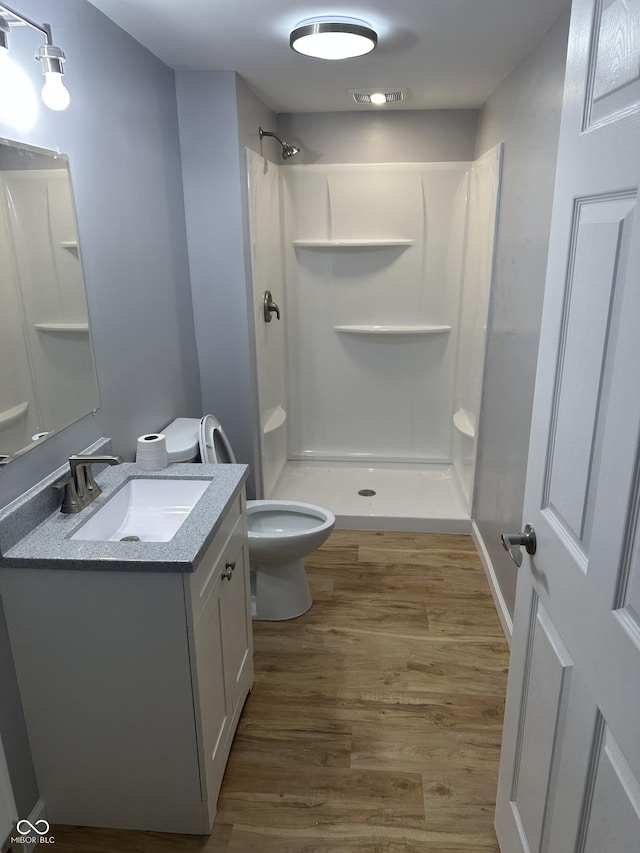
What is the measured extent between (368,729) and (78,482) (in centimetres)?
126

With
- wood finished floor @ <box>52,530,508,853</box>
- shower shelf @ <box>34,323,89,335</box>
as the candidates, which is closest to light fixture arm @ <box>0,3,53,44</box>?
shower shelf @ <box>34,323,89,335</box>

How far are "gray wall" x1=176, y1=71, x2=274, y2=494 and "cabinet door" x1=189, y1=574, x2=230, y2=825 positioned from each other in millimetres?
1418

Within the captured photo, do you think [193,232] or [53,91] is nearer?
[53,91]

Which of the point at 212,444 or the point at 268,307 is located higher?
the point at 268,307

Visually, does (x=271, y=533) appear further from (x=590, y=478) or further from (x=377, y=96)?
(x=377, y=96)

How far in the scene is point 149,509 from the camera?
1920 mm

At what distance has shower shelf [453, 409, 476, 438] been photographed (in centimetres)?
334

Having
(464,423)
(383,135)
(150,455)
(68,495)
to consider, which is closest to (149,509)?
(150,455)

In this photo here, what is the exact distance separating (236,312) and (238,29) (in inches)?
45.6

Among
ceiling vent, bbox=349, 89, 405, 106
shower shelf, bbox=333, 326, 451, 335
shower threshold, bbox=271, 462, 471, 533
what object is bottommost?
shower threshold, bbox=271, 462, 471, 533

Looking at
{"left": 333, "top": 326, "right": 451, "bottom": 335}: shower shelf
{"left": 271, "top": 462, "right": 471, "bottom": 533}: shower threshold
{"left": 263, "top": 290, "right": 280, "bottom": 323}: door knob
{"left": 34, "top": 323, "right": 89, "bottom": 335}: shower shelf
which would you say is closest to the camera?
{"left": 34, "top": 323, "right": 89, "bottom": 335}: shower shelf

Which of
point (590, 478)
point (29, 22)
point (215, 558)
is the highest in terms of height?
point (29, 22)

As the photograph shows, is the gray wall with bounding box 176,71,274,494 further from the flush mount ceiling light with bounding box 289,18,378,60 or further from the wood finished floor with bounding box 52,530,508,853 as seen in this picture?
the wood finished floor with bounding box 52,530,508,853

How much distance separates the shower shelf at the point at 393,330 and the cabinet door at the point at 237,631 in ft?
7.04
